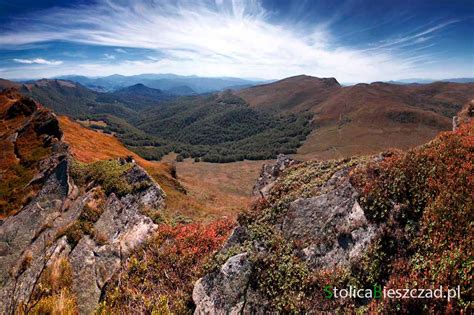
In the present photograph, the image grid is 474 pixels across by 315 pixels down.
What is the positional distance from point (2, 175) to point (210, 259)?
24.4m

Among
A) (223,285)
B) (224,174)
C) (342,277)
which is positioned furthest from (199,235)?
(224,174)

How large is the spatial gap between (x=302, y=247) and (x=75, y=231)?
13.0 m

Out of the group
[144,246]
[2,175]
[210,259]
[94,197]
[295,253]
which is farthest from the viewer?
[2,175]

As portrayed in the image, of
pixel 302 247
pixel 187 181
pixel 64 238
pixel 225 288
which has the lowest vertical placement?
pixel 187 181

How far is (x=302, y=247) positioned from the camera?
11.4m

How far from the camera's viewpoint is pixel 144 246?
15.1 meters

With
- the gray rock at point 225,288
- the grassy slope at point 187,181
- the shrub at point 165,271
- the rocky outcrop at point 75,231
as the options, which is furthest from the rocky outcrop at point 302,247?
the grassy slope at point 187,181

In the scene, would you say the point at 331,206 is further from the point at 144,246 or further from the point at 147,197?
the point at 147,197

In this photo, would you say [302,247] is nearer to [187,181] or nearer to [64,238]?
[64,238]

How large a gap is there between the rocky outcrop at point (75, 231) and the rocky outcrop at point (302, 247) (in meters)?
5.79

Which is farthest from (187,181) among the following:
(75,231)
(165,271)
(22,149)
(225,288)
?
(225,288)

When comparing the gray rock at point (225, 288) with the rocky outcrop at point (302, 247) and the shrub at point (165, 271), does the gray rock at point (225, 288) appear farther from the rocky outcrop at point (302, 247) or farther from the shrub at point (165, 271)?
the shrub at point (165, 271)

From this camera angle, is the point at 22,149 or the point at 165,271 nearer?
the point at 165,271

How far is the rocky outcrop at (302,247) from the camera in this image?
10.2 metres
